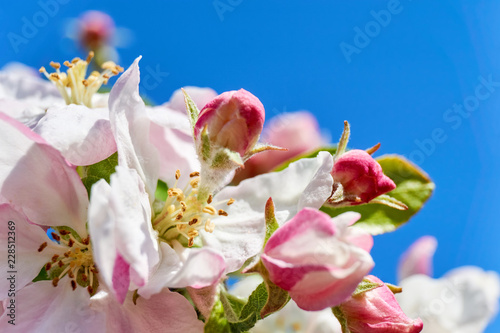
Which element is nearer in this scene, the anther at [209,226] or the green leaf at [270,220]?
the green leaf at [270,220]

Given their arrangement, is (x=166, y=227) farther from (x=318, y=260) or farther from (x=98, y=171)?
(x=318, y=260)

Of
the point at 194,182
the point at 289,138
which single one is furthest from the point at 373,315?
the point at 289,138

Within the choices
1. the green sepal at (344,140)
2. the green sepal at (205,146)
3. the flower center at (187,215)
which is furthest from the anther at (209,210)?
the green sepal at (344,140)

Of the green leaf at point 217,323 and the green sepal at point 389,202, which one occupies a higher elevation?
the green sepal at point 389,202

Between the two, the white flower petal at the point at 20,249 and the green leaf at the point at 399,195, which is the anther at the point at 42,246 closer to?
the white flower petal at the point at 20,249

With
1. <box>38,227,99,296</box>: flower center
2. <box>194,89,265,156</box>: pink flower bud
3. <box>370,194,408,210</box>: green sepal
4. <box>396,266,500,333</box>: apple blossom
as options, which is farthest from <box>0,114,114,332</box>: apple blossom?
<box>396,266,500,333</box>: apple blossom
